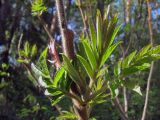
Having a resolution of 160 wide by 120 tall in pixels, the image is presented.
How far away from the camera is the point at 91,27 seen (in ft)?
2.89

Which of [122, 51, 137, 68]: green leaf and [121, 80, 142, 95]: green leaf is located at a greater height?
[122, 51, 137, 68]: green leaf

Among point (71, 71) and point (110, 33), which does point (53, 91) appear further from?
point (110, 33)

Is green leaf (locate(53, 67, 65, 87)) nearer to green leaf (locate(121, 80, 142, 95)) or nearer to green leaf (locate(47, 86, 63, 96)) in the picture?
green leaf (locate(47, 86, 63, 96))

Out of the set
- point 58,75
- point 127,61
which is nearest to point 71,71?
point 58,75

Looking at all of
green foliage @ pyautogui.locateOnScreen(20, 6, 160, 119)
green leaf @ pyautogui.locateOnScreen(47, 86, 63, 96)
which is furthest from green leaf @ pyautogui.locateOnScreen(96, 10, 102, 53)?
green leaf @ pyautogui.locateOnScreen(47, 86, 63, 96)

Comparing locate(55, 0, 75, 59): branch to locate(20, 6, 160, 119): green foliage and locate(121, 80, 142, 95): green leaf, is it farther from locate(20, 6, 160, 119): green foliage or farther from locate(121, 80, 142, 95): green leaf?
locate(121, 80, 142, 95): green leaf

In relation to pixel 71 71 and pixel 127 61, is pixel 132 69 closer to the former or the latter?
pixel 127 61

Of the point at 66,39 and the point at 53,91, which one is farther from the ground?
the point at 66,39

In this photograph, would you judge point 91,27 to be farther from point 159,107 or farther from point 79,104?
point 159,107

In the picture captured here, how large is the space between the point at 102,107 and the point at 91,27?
30.9ft

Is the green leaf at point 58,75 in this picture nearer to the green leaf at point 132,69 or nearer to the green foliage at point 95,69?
the green foliage at point 95,69

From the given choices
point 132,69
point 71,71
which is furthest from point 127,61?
point 71,71

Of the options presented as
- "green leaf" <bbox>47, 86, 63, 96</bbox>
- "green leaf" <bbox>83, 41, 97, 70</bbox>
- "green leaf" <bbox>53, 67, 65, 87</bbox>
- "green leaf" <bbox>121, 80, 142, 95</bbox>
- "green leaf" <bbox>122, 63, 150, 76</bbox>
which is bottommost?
"green leaf" <bbox>121, 80, 142, 95</bbox>

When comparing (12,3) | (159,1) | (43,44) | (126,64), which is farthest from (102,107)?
(126,64)
